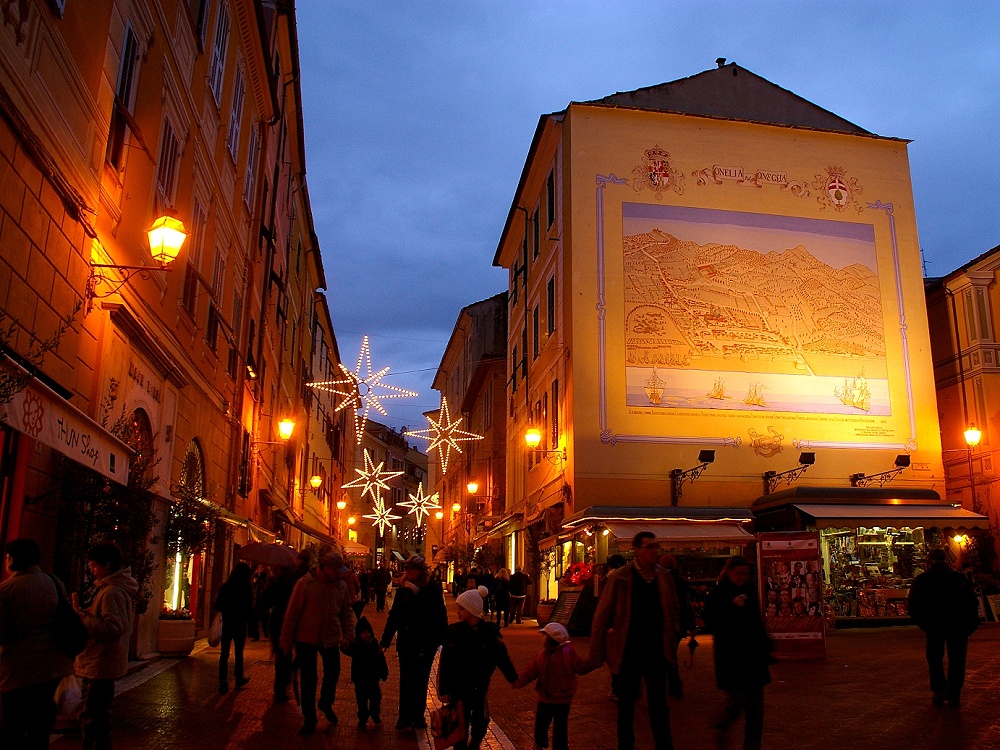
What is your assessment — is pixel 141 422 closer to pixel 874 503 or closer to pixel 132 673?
pixel 132 673

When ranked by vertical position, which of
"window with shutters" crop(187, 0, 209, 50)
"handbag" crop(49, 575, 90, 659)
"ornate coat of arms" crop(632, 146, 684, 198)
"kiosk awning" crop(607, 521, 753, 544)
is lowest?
"handbag" crop(49, 575, 90, 659)

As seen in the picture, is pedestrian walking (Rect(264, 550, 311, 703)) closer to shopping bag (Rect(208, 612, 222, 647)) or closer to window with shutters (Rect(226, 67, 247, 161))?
shopping bag (Rect(208, 612, 222, 647))

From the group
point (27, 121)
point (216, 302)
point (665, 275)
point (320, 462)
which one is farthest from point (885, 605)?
point (320, 462)

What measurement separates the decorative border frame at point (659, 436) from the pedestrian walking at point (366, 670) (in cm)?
1568

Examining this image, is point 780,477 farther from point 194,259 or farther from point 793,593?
point 194,259

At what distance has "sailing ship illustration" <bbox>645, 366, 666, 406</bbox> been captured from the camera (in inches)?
967

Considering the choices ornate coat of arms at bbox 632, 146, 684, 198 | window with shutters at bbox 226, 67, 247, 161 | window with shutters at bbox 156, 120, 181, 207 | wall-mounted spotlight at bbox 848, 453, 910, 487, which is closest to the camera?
window with shutters at bbox 156, 120, 181, 207

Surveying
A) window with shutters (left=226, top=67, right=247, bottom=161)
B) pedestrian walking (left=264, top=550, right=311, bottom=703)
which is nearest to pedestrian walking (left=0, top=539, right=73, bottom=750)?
pedestrian walking (left=264, top=550, right=311, bottom=703)

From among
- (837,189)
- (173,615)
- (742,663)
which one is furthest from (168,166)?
(837,189)

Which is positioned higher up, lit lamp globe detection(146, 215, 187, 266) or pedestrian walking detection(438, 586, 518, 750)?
lit lamp globe detection(146, 215, 187, 266)

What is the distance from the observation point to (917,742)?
25.6ft

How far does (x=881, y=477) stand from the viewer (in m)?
24.9

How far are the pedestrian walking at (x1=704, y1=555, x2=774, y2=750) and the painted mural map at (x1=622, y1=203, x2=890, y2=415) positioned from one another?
17.6 m

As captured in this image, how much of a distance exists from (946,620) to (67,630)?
8.57m
